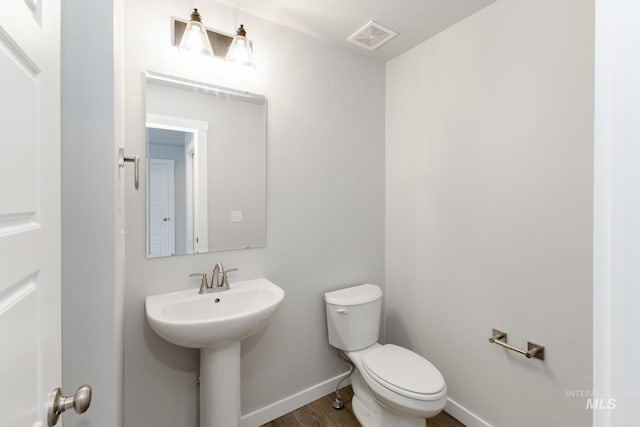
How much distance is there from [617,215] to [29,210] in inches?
33.9

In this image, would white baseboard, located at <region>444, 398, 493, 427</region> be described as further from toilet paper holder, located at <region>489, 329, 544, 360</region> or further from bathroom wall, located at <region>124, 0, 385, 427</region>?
bathroom wall, located at <region>124, 0, 385, 427</region>

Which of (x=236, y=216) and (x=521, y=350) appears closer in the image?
(x=521, y=350)

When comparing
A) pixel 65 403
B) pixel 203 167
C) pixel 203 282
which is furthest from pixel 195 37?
pixel 65 403

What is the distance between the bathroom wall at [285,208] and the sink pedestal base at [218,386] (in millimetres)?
176

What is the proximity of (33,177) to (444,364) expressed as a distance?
2.14 m

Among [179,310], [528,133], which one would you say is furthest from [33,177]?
[528,133]

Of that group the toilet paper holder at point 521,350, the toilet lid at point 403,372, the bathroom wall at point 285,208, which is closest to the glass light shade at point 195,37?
the bathroom wall at point 285,208

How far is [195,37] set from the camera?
4.46ft

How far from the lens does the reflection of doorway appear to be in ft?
4.44

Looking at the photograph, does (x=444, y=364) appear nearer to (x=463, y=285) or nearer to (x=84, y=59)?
(x=463, y=285)

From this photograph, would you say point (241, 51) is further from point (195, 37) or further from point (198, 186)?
point (198, 186)

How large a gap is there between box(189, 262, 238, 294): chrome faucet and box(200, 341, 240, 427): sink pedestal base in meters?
0.28

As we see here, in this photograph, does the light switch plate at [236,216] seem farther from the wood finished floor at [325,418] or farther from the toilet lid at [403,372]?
the wood finished floor at [325,418]

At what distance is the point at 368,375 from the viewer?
5.02 ft
